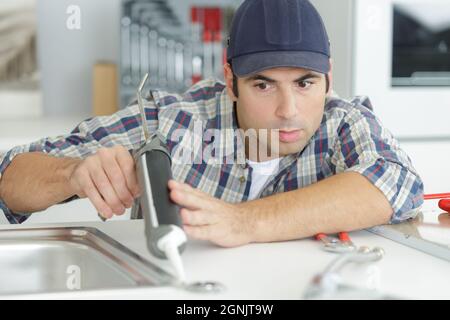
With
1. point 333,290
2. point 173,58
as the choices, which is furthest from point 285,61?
point 173,58

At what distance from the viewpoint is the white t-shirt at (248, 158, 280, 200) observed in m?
1.33

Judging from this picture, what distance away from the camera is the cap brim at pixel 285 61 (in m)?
1.19

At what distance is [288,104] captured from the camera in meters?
1.19

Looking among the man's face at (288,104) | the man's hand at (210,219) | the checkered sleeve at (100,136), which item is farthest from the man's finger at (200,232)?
the checkered sleeve at (100,136)

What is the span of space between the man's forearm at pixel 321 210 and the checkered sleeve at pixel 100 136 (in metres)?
0.48

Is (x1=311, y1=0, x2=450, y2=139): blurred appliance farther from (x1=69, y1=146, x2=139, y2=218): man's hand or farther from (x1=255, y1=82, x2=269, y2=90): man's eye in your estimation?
(x1=69, y1=146, x2=139, y2=218): man's hand

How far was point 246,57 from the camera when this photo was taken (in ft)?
4.10

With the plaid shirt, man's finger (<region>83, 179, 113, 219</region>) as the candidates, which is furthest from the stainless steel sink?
the plaid shirt

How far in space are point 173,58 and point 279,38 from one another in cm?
132

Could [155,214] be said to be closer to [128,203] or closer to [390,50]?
[128,203]

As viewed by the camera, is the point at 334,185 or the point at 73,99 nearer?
the point at 334,185

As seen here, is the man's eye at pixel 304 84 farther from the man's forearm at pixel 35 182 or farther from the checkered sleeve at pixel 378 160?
the man's forearm at pixel 35 182
